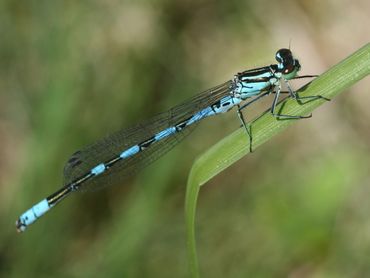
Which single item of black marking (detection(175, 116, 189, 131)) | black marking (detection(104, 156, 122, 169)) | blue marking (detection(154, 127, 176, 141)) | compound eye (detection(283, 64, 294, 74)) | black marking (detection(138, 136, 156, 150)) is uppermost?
black marking (detection(104, 156, 122, 169))

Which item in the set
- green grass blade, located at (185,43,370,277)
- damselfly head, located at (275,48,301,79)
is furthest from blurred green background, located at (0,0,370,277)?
green grass blade, located at (185,43,370,277)

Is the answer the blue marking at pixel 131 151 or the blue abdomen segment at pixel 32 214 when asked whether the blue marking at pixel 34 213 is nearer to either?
the blue abdomen segment at pixel 32 214

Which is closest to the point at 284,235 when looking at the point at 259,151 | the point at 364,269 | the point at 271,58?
the point at 364,269

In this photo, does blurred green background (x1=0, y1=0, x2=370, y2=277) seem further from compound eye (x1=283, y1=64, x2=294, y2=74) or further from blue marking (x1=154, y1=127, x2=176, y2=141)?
compound eye (x1=283, y1=64, x2=294, y2=74)

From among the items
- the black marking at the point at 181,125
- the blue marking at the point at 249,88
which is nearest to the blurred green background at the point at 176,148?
the black marking at the point at 181,125

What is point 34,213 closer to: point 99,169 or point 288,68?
point 99,169

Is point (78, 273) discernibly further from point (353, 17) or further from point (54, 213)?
point (353, 17)
